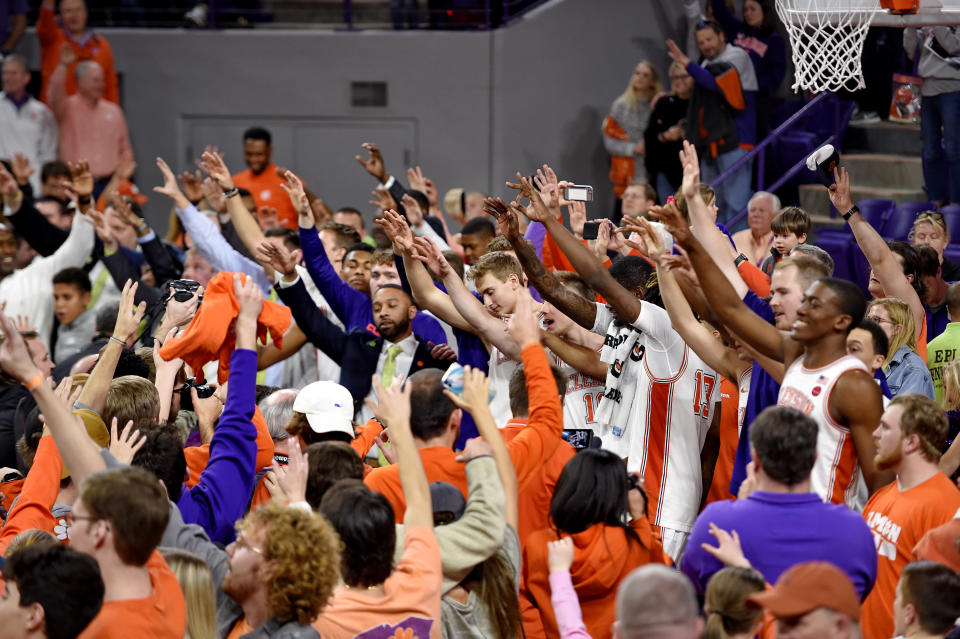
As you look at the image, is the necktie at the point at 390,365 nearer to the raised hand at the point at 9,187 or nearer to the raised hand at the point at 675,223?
the raised hand at the point at 675,223

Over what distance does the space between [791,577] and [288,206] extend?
9.68 metres

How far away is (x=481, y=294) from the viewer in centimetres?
617

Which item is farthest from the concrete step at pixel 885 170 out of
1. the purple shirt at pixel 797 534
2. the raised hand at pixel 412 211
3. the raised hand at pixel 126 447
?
the raised hand at pixel 126 447

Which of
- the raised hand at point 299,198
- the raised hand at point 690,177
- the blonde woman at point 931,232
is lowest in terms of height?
the blonde woman at point 931,232

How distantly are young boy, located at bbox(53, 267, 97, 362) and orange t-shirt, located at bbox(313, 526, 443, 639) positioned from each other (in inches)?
241

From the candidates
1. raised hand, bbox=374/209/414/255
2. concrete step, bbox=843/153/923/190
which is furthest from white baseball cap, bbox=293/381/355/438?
concrete step, bbox=843/153/923/190

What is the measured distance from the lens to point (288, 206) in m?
12.2

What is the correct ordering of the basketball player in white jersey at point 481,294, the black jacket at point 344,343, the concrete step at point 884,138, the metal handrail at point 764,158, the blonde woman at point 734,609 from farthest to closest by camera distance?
the concrete step at point 884,138 → the metal handrail at point 764,158 → the black jacket at point 344,343 → the basketball player in white jersey at point 481,294 → the blonde woman at point 734,609

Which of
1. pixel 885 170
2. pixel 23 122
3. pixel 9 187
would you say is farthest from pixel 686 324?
pixel 23 122

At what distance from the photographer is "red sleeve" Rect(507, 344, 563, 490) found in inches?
168

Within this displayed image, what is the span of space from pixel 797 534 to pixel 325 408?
215cm

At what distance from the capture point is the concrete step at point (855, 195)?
11391 millimetres

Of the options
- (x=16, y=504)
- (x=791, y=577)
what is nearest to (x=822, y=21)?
(x=791, y=577)

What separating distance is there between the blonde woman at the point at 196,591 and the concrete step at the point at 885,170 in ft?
31.9
